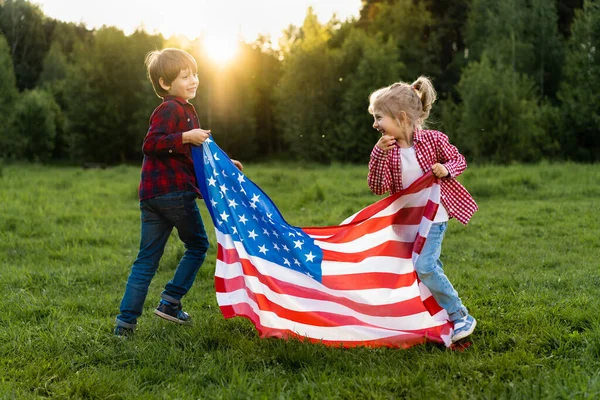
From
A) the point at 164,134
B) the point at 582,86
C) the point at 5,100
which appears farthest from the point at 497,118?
the point at 5,100

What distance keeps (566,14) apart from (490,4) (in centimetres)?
577

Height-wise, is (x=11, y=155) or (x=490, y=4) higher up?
(x=490, y=4)

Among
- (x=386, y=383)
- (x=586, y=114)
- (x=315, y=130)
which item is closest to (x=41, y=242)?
(x=386, y=383)

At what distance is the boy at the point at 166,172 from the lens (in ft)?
15.4

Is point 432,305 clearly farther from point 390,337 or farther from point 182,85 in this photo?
point 182,85

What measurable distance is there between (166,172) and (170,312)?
3.98 ft

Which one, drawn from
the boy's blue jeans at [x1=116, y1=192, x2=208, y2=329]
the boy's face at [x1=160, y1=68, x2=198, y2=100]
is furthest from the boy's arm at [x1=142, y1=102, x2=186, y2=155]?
the boy's blue jeans at [x1=116, y1=192, x2=208, y2=329]

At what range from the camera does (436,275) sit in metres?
4.36

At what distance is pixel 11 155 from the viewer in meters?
37.7

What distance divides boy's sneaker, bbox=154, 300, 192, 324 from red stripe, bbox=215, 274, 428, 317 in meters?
0.61

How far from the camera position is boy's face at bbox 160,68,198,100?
4.78m

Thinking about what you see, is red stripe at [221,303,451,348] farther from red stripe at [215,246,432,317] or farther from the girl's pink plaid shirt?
the girl's pink plaid shirt

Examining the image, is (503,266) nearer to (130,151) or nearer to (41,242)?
(41,242)

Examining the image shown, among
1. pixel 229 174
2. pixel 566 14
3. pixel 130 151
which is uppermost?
pixel 566 14
